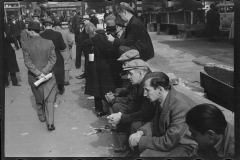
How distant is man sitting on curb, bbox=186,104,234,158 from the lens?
2273 millimetres

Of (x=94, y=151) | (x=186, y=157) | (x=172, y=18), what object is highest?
(x=172, y=18)

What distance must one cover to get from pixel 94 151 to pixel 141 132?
55.5 inches

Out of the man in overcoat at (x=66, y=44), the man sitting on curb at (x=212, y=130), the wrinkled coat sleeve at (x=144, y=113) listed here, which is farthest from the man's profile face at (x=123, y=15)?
the man in overcoat at (x=66, y=44)

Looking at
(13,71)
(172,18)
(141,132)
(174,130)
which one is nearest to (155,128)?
(141,132)

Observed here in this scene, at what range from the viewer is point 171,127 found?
2.76 metres

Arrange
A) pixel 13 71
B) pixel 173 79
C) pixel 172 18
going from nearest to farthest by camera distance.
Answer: pixel 173 79 < pixel 13 71 < pixel 172 18

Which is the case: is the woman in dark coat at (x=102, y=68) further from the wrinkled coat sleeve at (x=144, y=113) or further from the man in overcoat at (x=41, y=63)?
the wrinkled coat sleeve at (x=144, y=113)

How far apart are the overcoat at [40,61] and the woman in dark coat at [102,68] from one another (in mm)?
731

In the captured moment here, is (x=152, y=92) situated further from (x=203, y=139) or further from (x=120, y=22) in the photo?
(x=120, y=22)

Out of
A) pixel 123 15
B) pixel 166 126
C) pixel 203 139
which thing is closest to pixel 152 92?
pixel 166 126

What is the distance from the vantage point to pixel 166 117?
2857 mm

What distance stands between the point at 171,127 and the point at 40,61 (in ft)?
10.7

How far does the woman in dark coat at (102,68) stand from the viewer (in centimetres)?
557

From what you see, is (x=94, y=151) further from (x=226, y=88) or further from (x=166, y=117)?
(x=226, y=88)
